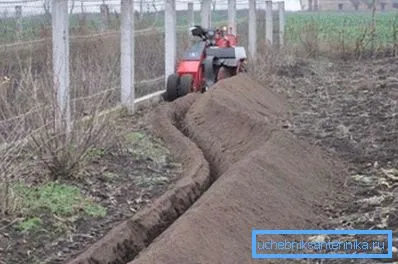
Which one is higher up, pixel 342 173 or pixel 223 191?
pixel 223 191

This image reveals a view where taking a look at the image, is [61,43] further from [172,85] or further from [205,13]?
[205,13]

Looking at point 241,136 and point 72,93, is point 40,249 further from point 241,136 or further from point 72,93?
point 241,136

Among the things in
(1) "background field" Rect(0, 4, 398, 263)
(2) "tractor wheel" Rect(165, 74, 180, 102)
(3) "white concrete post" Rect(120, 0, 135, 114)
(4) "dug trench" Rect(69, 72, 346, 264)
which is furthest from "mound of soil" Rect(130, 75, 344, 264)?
(2) "tractor wheel" Rect(165, 74, 180, 102)

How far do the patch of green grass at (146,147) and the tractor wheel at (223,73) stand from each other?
4.29 metres

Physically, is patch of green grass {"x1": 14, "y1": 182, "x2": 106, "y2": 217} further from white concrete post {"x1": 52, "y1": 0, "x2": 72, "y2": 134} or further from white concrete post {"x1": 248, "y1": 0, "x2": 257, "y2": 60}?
white concrete post {"x1": 248, "y1": 0, "x2": 257, "y2": 60}

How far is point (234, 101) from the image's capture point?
12.1m

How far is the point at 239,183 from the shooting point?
24.3ft

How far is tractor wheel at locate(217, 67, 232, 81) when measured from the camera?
14609 millimetres

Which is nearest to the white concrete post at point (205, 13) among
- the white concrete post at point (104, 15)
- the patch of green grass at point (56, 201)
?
the white concrete post at point (104, 15)

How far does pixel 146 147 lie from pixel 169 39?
5.10 meters

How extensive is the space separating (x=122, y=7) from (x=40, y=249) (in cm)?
649

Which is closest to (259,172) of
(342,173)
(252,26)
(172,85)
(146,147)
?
(342,173)

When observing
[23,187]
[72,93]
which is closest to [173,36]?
[72,93]

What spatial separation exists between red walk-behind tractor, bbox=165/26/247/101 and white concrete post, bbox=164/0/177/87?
34 centimetres
